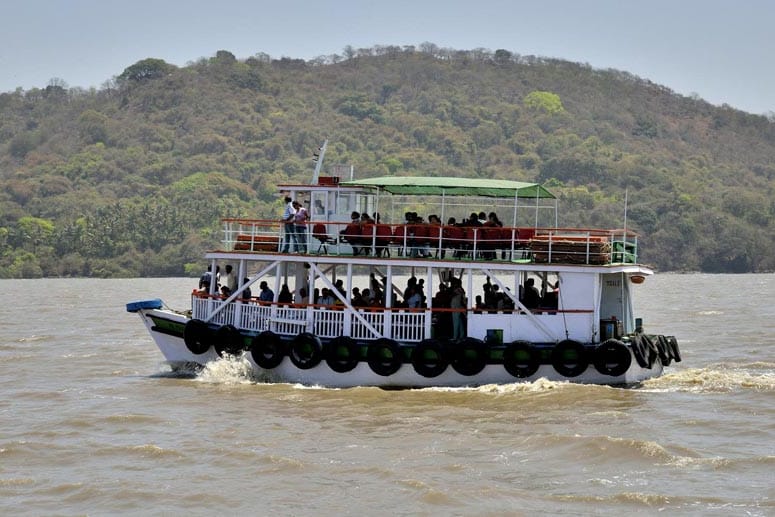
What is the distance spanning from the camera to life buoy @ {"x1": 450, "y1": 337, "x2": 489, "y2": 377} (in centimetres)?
2188

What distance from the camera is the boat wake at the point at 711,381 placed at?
23059mm

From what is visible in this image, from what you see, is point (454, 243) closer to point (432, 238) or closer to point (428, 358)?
point (432, 238)

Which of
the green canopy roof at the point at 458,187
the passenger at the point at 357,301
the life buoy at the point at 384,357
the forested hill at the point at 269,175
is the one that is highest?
the forested hill at the point at 269,175

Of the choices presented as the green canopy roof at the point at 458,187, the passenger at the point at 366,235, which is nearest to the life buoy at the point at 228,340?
the passenger at the point at 366,235

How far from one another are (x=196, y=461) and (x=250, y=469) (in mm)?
919

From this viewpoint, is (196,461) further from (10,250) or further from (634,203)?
(634,203)

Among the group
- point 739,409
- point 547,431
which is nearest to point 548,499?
point 547,431

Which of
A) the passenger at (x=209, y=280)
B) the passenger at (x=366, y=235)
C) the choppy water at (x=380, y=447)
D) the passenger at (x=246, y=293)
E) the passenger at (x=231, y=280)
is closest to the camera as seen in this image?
the choppy water at (x=380, y=447)

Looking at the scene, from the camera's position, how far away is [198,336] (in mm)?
23406

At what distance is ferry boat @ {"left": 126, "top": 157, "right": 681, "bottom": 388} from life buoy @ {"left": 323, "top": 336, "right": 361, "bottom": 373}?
0.08 feet

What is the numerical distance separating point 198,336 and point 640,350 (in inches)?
312

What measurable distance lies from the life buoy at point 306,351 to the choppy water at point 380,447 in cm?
51

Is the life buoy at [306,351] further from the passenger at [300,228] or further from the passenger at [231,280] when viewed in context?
the passenger at [231,280]

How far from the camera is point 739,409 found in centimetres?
2108
